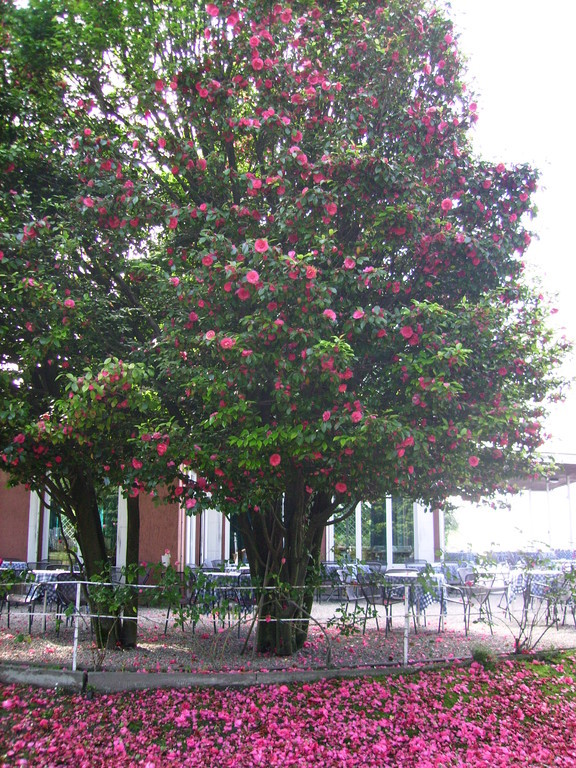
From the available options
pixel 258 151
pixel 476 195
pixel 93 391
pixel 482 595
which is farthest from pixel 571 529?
pixel 93 391

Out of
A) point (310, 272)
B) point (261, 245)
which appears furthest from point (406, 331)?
point (261, 245)

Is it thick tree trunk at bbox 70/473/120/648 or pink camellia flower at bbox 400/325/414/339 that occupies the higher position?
pink camellia flower at bbox 400/325/414/339

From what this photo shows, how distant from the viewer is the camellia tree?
491cm

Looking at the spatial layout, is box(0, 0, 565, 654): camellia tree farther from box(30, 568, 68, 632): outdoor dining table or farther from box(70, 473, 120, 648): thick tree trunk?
box(30, 568, 68, 632): outdoor dining table

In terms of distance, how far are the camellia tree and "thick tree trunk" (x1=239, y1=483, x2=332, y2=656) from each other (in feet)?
0.11

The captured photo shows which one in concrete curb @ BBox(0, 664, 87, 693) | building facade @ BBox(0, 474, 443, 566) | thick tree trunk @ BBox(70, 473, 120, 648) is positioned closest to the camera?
concrete curb @ BBox(0, 664, 87, 693)

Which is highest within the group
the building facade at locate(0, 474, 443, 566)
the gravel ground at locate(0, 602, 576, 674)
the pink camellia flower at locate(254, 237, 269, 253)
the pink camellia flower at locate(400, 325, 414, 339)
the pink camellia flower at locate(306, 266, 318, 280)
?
the pink camellia flower at locate(254, 237, 269, 253)

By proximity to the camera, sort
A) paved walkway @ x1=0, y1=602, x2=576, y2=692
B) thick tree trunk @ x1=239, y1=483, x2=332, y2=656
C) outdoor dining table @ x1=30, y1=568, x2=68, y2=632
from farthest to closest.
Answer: outdoor dining table @ x1=30, y1=568, x2=68, y2=632
thick tree trunk @ x1=239, y1=483, x2=332, y2=656
paved walkway @ x1=0, y1=602, x2=576, y2=692

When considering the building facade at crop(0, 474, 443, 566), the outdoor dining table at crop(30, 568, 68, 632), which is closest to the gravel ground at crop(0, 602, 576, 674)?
the outdoor dining table at crop(30, 568, 68, 632)

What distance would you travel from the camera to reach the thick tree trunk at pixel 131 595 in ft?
21.7

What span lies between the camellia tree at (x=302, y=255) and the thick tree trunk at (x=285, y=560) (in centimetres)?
3

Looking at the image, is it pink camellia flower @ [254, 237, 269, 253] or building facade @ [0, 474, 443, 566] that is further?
building facade @ [0, 474, 443, 566]

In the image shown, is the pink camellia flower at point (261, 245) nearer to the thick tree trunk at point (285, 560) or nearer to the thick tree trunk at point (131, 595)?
the thick tree trunk at point (285, 560)

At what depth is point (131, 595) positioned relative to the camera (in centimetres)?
620
